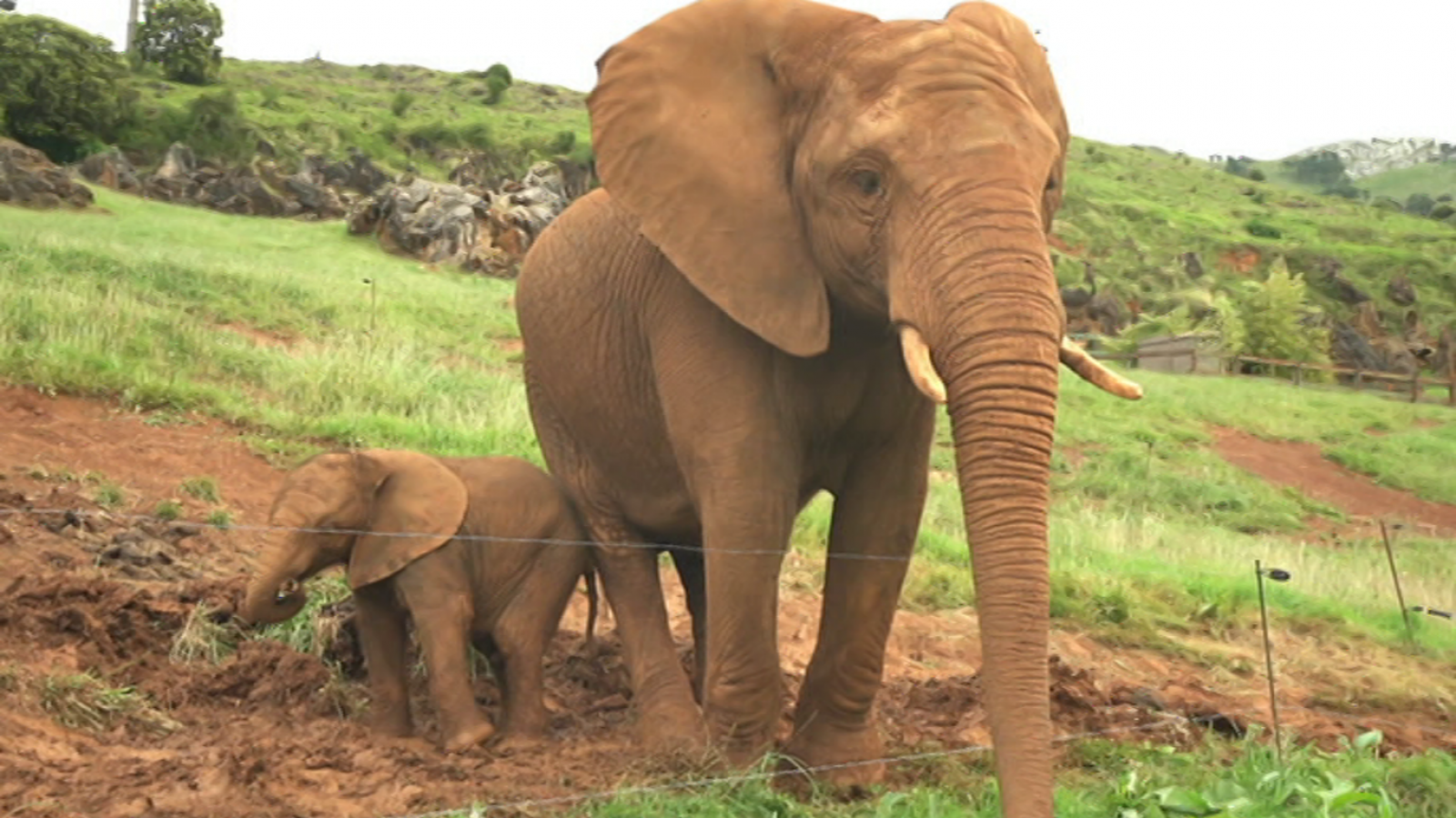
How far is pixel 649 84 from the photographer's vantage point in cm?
529

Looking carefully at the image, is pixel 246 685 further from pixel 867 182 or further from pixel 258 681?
pixel 867 182

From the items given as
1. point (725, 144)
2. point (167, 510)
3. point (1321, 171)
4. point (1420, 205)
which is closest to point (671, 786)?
point (725, 144)

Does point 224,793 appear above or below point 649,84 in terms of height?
below

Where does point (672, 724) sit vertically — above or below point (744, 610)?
below

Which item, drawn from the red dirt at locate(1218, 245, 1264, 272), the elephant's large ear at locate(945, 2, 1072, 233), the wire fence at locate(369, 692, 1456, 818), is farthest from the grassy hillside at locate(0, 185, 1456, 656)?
the red dirt at locate(1218, 245, 1264, 272)

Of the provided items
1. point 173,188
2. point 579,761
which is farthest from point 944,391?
point 173,188

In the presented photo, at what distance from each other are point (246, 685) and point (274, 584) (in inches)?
34.4

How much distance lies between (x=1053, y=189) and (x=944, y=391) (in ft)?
3.34

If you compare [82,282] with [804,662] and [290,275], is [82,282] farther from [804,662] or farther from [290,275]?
[804,662]

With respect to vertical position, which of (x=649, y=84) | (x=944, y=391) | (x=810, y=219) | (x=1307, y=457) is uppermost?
(x=649, y=84)

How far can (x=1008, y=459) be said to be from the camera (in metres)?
3.99

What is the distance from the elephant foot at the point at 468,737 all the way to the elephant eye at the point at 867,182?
8.25 feet

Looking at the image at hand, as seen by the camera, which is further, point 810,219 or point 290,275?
point 290,275

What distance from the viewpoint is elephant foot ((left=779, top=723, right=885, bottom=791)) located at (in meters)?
5.59
